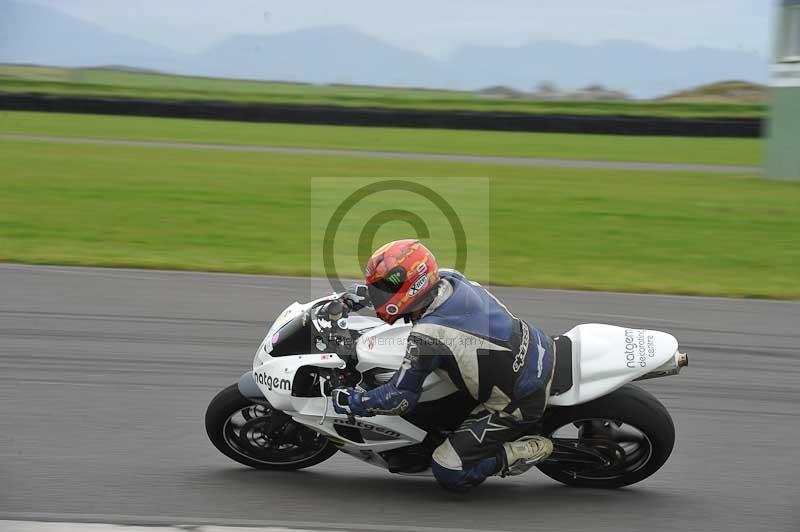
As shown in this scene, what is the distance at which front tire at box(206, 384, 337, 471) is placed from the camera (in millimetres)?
4887

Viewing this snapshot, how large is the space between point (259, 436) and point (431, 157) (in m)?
19.1

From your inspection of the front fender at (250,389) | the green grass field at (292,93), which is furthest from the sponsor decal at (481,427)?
the green grass field at (292,93)

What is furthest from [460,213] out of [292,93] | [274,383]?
[292,93]

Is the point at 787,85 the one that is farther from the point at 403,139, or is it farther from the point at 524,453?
the point at 524,453

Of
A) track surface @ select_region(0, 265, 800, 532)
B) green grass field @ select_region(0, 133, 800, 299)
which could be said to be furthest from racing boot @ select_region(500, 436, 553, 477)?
green grass field @ select_region(0, 133, 800, 299)

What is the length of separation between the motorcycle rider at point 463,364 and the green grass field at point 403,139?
2094cm

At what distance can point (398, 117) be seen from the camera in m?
31.6

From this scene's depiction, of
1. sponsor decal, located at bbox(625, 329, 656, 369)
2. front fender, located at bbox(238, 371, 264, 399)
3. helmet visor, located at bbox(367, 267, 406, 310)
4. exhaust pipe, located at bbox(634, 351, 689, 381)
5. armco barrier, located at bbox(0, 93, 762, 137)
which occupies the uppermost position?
armco barrier, located at bbox(0, 93, 762, 137)

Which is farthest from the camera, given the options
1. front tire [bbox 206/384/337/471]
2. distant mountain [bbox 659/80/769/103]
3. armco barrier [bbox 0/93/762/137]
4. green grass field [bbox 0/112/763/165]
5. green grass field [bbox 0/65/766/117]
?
distant mountain [bbox 659/80/769/103]

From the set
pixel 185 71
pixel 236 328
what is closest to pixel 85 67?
pixel 185 71

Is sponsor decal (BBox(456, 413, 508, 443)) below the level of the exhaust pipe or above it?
below

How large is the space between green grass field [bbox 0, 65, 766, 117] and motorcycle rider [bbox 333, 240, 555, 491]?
104 ft

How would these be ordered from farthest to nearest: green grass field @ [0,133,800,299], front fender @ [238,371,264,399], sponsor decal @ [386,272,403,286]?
green grass field @ [0,133,800,299] < front fender @ [238,371,264,399] < sponsor decal @ [386,272,403,286]

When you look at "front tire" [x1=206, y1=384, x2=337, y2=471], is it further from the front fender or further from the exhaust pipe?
the exhaust pipe
